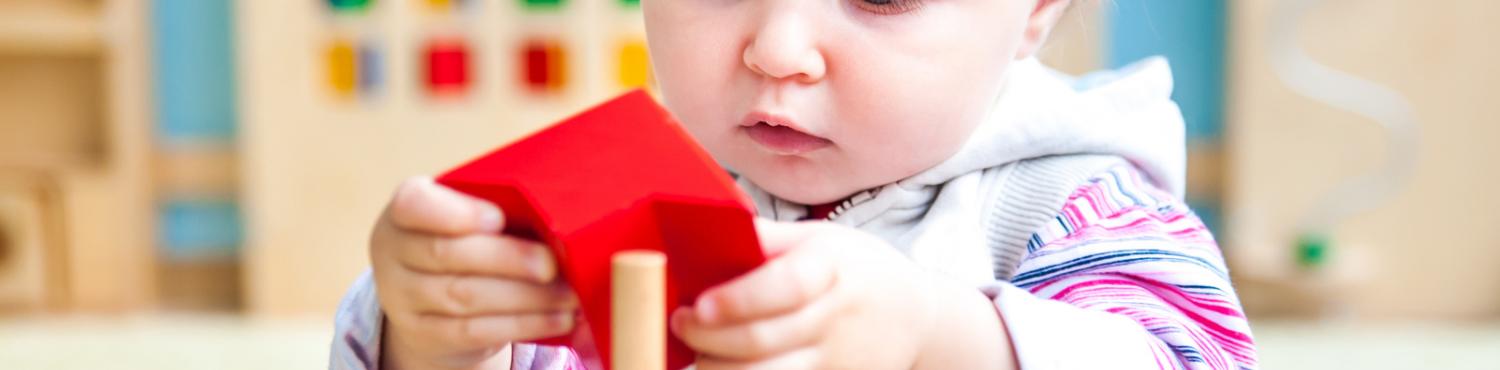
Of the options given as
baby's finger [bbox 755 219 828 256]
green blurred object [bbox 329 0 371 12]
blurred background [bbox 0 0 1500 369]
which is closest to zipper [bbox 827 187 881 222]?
baby's finger [bbox 755 219 828 256]

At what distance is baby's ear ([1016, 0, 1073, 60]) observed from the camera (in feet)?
2.06

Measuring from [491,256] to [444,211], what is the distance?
0.02 meters

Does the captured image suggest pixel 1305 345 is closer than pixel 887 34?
No

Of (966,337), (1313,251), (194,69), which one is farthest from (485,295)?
(194,69)

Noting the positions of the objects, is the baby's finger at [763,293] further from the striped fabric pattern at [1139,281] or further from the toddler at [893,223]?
the striped fabric pattern at [1139,281]

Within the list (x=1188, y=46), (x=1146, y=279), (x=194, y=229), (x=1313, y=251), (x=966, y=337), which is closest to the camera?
(x=966, y=337)

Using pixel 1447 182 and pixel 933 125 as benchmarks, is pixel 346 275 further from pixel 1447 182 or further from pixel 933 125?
pixel 933 125

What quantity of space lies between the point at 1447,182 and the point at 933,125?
5.35ft

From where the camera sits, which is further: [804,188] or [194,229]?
[194,229]

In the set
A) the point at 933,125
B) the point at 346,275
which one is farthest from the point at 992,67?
the point at 346,275

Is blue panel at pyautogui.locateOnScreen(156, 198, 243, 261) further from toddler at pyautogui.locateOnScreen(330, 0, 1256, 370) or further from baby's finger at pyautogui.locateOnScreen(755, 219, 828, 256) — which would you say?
baby's finger at pyautogui.locateOnScreen(755, 219, 828, 256)

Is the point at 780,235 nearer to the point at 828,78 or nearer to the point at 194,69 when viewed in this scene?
the point at 828,78

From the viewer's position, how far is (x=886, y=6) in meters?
0.53

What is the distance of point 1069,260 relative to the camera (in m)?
0.57
